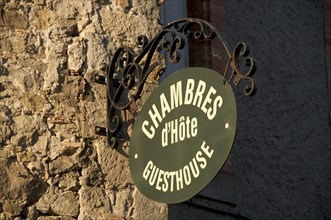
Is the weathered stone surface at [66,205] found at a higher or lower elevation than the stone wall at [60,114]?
lower

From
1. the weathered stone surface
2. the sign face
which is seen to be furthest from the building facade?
the sign face

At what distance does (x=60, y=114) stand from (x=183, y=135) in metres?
1.03

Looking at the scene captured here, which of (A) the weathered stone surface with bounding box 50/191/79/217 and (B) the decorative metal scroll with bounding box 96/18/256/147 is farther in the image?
(A) the weathered stone surface with bounding box 50/191/79/217

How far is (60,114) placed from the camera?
6820 millimetres

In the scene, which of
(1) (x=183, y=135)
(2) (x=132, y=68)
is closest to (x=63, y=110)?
(2) (x=132, y=68)

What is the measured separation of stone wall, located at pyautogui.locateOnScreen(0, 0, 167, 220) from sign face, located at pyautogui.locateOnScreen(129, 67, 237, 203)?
1.47ft

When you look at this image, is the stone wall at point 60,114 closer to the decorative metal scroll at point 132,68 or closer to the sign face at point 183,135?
the decorative metal scroll at point 132,68

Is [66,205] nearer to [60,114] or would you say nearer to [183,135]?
[60,114]

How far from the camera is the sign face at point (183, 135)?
5793mm

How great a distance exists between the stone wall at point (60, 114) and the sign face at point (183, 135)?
1.47ft

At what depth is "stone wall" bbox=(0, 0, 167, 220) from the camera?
21.7 ft

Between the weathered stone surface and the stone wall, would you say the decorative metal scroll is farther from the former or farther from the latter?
the weathered stone surface

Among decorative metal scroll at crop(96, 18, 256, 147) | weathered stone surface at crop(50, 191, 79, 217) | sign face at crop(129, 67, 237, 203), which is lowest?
weathered stone surface at crop(50, 191, 79, 217)

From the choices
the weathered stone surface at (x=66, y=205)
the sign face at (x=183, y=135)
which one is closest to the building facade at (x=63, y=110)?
the weathered stone surface at (x=66, y=205)
